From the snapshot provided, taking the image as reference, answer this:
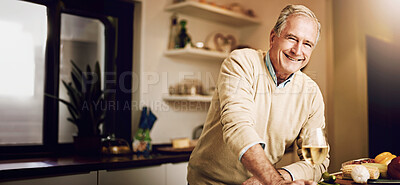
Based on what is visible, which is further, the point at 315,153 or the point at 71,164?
the point at 71,164

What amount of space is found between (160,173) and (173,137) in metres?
0.75

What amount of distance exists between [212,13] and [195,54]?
439 mm

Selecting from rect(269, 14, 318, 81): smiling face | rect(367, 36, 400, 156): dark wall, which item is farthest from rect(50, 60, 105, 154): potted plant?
rect(367, 36, 400, 156): dark wall

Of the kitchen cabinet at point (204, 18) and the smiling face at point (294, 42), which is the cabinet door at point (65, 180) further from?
the smiling face at point (294, 42)

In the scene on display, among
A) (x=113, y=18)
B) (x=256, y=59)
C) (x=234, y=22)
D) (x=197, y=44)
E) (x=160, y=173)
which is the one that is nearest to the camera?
(x=256, y=59)

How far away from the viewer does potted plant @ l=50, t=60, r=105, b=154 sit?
255 centimetres

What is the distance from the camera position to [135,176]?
2.40 meters

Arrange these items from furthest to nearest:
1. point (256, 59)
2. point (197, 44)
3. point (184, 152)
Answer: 1. point (197, 44)
2. point (184, 152)
3. point (256, 59)

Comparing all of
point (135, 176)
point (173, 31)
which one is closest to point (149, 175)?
point (135, 176)

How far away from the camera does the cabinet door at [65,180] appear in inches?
79.2

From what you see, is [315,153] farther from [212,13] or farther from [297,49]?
[212,13]

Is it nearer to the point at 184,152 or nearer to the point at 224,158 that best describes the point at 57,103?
the point at 184,152

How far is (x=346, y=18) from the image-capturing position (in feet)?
10.6

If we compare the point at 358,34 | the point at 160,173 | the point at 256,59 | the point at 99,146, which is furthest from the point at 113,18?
the point at 358,34
